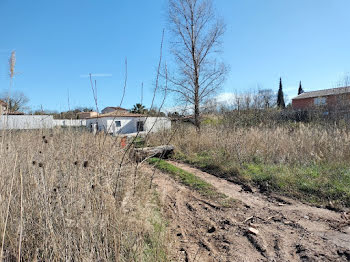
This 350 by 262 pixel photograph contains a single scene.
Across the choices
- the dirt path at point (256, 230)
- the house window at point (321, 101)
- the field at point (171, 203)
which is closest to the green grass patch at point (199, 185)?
the field at point (171, 203)

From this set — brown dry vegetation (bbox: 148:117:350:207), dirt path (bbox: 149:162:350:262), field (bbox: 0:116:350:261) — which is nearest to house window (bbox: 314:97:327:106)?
brown dry vegetation (bbox: 148:117:350:207)

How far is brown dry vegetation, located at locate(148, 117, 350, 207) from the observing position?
12.5 ft

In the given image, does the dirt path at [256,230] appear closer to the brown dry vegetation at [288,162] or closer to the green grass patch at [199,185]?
the green grass patch at [199,185]

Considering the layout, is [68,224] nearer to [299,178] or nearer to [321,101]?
[299,178]

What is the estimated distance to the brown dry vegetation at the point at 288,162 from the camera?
3825 millimetres

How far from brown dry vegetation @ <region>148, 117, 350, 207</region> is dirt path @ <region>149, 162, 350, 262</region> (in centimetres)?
58

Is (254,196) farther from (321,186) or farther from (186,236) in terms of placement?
(186,236)

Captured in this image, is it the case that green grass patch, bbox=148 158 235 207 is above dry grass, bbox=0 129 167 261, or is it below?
below

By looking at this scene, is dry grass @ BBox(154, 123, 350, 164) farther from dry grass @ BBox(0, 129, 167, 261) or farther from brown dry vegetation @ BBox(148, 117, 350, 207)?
dry grass @ BBox(0, 129, 167, 261)

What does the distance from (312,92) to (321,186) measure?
3619 cm

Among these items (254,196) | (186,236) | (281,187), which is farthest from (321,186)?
(186,236)

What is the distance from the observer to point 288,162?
535 centimetres

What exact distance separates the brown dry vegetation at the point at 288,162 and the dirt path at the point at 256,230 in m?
0.58

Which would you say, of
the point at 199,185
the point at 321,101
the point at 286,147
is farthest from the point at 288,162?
the point at 321,101
